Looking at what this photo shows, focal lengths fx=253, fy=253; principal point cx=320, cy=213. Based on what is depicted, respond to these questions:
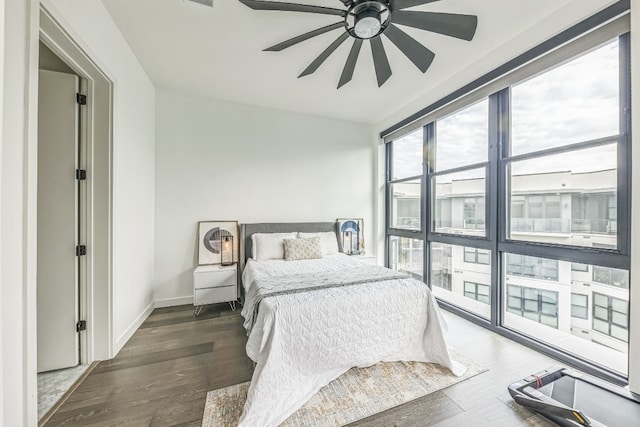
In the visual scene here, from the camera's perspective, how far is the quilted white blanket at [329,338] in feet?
5.26

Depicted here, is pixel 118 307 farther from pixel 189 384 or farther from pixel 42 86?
pixel 42 86

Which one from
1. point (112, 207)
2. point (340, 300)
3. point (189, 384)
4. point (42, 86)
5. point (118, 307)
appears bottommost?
point (189, 384)

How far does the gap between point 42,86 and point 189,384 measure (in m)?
2.57

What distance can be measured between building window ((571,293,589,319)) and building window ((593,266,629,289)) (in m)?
0.20

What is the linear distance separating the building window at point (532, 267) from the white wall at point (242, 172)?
221 cm

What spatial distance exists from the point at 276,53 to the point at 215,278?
2.62 meters

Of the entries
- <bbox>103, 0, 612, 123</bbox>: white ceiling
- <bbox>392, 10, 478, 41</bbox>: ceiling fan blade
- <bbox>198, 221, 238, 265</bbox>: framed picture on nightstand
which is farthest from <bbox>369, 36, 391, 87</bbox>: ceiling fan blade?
<bbox>198, 221, 238, 265</bbox>: framed picture on nightstand

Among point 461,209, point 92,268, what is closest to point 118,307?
point 92,268

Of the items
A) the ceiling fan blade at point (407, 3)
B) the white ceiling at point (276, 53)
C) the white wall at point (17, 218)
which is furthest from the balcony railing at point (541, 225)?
the white wall at point (17, 218)

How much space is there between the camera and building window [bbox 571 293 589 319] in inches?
83.6

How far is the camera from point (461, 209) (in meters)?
3.12

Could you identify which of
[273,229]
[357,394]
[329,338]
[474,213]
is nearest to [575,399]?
[357,394]

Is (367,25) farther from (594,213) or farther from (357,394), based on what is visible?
(357,394)

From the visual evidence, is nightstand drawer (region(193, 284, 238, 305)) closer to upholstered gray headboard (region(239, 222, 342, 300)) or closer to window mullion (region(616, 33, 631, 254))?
upholstered gray headboard (region(239, 222, 342, 300))
